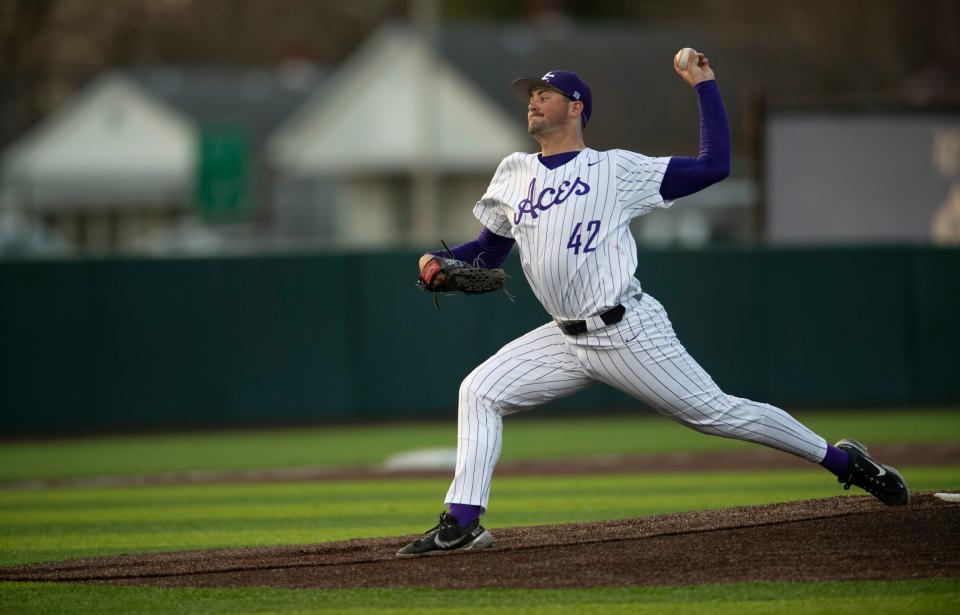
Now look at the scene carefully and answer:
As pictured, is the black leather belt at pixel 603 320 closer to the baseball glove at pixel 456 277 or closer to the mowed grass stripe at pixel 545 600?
the baseball glove at pixel 456 277

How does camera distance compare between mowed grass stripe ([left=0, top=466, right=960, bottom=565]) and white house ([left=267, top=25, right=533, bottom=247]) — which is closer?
mowed grass stripe ([left=0, top=466, right=960, bottom=565])

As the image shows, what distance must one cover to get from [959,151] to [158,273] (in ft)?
29.7

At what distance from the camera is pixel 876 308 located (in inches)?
628

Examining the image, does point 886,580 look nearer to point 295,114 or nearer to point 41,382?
point 41,382

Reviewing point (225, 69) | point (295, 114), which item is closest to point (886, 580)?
point (295, 114)

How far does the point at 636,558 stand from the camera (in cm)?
571

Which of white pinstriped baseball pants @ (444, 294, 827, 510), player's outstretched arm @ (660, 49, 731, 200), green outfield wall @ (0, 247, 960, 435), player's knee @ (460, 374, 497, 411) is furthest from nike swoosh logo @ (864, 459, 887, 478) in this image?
green outfield wall @ (0, 247, 960, 435)

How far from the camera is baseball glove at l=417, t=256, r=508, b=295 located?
6.09 metres

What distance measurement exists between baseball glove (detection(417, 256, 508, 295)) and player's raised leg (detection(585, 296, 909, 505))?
0.54 meters

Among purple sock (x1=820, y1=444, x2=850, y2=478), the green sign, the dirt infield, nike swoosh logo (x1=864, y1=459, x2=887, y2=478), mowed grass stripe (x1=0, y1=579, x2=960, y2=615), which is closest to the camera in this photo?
mowed grass stripe (x1=0, y1=579, x2=960, y2=615)

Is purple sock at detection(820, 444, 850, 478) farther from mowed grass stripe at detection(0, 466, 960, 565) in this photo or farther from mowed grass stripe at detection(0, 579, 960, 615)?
mowed grass stripe at detection(0, 466, 960, 565)

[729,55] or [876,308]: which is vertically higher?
[729,55]

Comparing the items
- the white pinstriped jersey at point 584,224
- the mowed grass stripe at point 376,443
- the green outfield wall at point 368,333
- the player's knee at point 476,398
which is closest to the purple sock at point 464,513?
the player's knee at point 476,398

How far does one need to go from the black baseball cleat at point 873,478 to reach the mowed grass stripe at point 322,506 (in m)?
1.91
